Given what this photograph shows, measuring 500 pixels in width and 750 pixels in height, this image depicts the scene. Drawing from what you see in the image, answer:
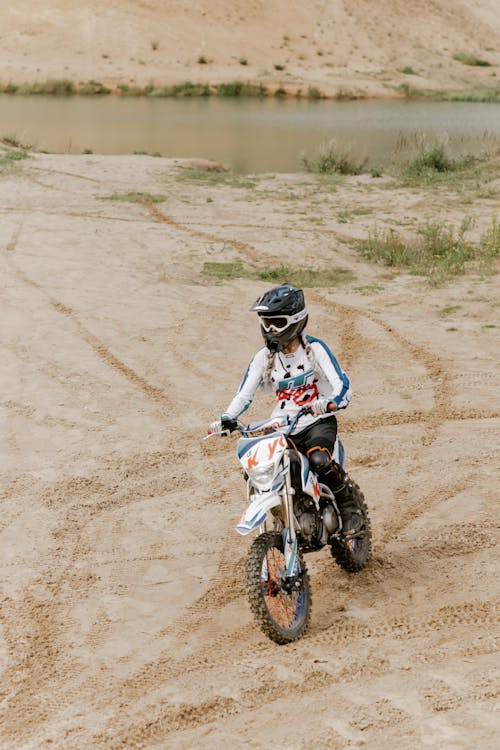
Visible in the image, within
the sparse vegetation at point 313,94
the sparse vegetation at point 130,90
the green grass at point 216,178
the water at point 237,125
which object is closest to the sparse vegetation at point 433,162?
the water at point 237,125

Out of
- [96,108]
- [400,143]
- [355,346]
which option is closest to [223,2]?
[96,108]

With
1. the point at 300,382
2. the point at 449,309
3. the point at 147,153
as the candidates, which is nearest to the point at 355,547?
the point at 300,382

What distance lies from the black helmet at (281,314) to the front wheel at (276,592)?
3.93ft

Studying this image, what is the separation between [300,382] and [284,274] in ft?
30.1

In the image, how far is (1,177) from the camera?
2222cm

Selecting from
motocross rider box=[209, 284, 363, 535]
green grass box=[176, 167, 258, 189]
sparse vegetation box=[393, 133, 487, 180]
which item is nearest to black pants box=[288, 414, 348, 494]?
motocross rider box=[209, 284, 363, 535]

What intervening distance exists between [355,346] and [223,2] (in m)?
54.0

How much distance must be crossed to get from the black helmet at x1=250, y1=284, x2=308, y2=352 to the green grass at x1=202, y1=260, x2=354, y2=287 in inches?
341

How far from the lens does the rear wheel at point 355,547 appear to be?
6344 mm

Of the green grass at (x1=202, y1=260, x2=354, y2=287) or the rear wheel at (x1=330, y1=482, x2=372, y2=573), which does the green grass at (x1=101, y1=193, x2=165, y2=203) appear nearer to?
the green grass at (x1=202, y1=260, x2=354, y2=287)

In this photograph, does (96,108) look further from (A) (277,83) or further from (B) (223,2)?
(B) (223,2)

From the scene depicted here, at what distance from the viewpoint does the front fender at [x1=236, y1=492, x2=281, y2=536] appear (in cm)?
530

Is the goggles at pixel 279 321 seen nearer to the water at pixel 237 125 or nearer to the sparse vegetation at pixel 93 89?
the water at pixel 237 125

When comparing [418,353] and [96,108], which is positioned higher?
[418,353]
